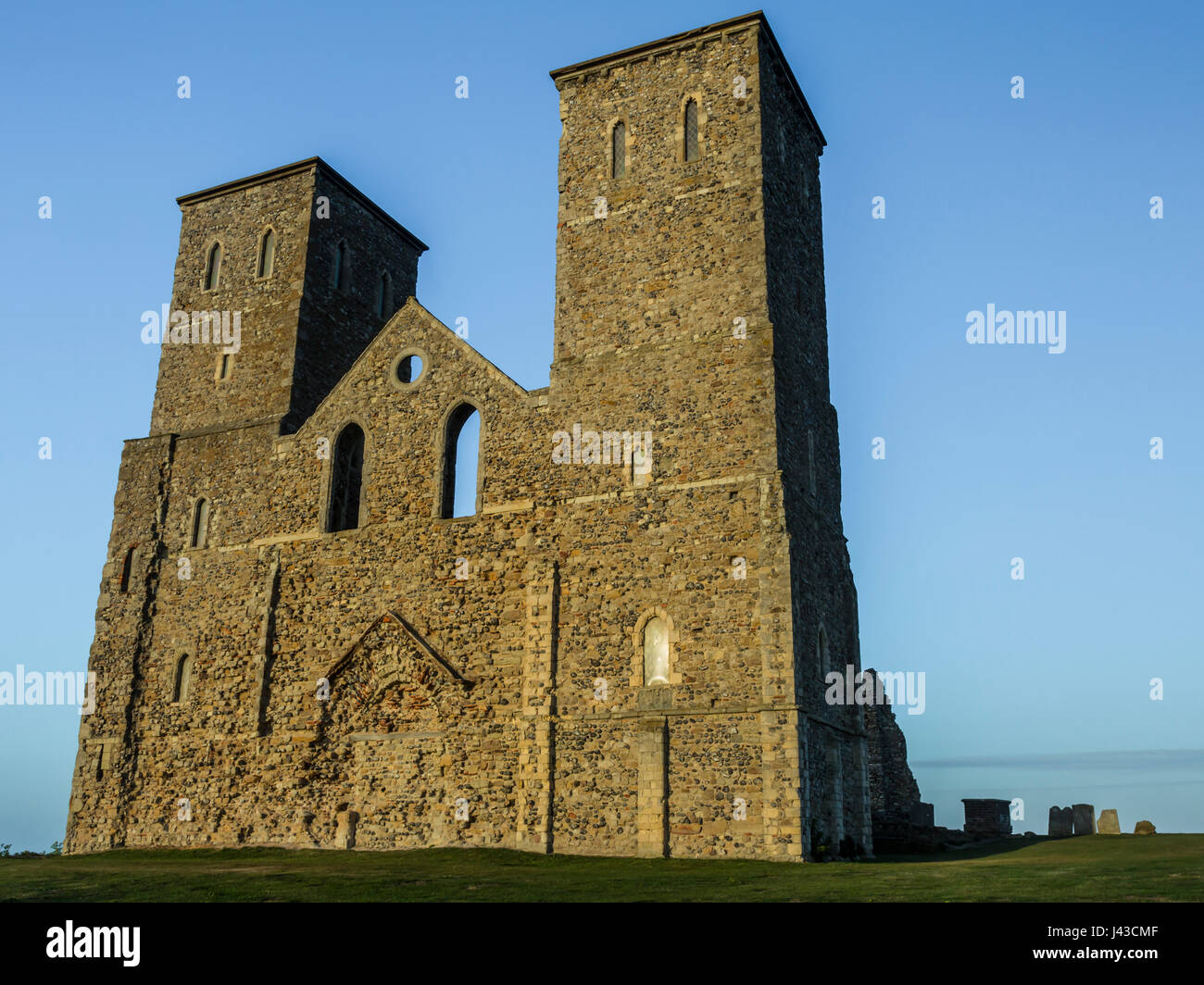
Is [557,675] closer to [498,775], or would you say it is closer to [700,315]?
[498,775]

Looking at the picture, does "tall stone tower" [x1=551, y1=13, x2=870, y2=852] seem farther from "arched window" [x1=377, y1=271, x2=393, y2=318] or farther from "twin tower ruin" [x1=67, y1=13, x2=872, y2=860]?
"arched window" [x1=377, y1=271, x2=393, y2=318]

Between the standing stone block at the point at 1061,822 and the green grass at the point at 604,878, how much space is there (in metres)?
5.47

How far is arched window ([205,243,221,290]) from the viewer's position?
102 ft

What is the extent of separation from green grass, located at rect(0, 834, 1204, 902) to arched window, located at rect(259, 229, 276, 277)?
15.6 m

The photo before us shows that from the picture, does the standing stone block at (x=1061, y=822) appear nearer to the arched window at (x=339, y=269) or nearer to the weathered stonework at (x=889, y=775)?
the weathered stonework at (x=889, y=775)

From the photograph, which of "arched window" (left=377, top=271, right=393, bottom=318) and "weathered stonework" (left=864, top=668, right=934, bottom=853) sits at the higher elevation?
"arched window" (left=377, top=271, right=393, bottom=318)

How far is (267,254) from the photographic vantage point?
100 ft

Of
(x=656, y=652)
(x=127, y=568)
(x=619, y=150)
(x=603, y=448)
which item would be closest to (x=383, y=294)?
(x=619, y=150)

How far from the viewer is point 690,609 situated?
21.2m

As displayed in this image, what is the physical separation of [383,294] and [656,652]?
1584 centimetres
